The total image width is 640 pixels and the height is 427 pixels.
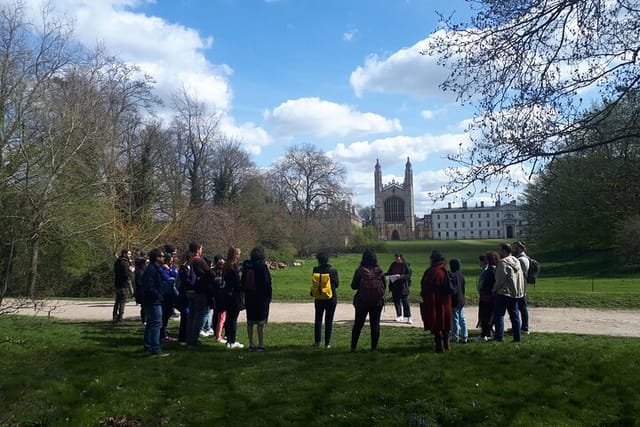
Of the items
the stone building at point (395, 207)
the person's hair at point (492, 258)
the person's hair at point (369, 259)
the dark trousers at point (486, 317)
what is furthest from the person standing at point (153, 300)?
the stone building at point (395, 207)

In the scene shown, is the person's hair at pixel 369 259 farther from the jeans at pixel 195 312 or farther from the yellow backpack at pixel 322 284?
the jeans at pixel 195 312

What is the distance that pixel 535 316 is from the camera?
47.9ft

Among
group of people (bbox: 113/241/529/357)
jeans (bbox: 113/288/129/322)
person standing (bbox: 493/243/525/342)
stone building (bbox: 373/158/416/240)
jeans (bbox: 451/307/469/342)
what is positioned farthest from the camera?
stone building (bbox: 373/158/416/240)

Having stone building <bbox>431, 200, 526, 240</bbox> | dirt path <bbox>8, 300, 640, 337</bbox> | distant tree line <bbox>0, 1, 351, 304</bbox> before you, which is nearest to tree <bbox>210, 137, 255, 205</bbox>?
distant tree line <bbox>0, 1, 351, 304</bbox>

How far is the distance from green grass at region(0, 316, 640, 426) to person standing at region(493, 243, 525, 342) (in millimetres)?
510

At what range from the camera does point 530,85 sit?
8.59 meters

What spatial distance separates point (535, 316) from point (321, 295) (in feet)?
25.9

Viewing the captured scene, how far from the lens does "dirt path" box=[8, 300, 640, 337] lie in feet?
40.5

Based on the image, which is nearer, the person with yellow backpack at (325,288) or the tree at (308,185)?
the person with yellow backpack at (325,288)

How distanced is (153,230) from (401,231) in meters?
115

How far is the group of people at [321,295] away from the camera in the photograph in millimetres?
8820

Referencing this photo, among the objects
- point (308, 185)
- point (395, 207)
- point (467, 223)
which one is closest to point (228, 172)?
point (308, 185)

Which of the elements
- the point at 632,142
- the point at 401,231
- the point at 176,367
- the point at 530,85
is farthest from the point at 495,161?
the point at 401,231

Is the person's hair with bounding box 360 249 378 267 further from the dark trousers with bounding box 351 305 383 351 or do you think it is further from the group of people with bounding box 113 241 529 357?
the dark trousers with bounding box 351 305 383 351
